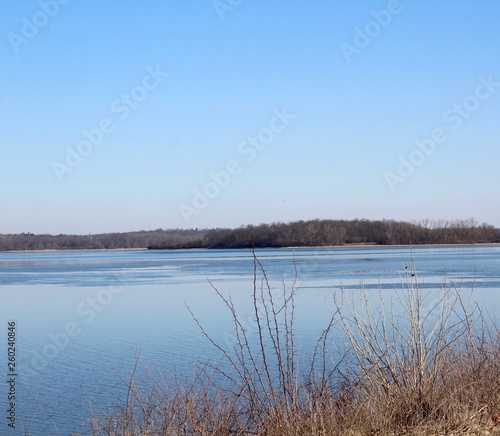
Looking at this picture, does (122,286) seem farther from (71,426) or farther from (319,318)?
(71,426)

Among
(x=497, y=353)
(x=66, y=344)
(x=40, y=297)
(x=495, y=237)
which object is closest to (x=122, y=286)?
(x=40, y=297)

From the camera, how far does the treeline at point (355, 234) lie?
94750 millimetres

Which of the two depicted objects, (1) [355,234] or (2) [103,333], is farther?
(1) [355,234]

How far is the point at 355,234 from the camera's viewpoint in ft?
331

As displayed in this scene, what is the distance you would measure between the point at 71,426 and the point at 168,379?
1669 mm

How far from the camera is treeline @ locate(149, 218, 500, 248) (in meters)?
94.8

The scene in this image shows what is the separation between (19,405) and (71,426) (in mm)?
1565

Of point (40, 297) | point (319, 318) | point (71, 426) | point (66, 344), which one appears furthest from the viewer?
point (40, 297)

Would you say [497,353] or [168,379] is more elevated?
[497,353]

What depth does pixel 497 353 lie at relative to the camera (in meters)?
7.54

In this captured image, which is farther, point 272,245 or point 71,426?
point 272,245

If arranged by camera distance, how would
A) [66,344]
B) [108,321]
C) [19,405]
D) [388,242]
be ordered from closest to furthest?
[19,405]
[66,344]
[108,321]
[388,242]

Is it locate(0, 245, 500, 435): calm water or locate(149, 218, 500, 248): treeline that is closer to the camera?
locate(0, 245, 500, 435): calm water

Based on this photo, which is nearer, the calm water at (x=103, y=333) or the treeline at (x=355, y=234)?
the calm water at (x=103, y=333)
